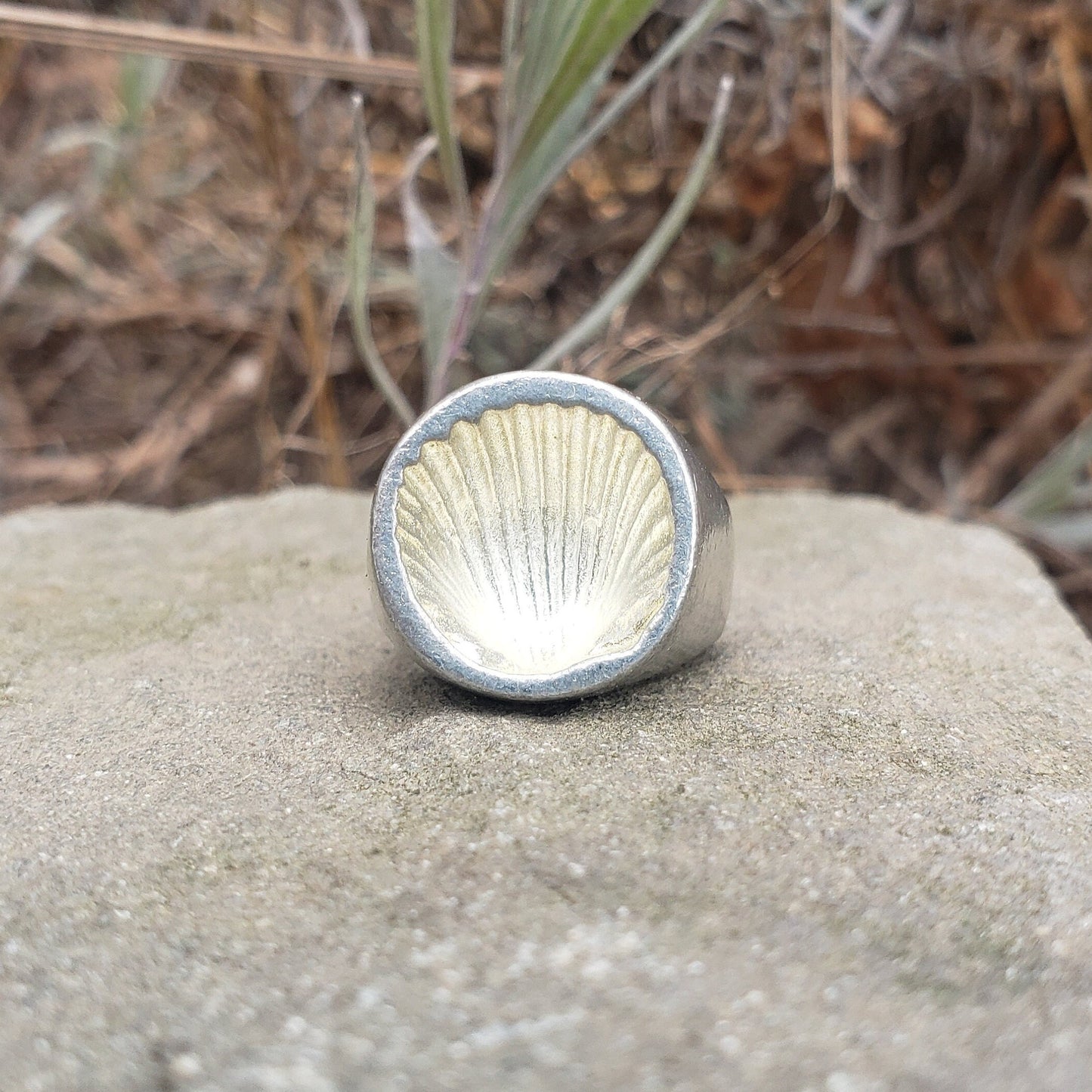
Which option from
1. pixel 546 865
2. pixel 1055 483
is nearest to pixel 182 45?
pixel 546 865

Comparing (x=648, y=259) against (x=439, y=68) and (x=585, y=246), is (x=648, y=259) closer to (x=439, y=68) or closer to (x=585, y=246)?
(x=439, y=68)

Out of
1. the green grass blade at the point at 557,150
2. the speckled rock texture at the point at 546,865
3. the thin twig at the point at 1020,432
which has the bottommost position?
the thin twig at the point at 1020,432

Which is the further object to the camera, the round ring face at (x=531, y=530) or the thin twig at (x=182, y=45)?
the thin twig at (x=182, y=45)

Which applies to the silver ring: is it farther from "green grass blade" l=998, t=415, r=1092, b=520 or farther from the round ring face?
"green grass blade" l=998, t=415, r=1092, b=520

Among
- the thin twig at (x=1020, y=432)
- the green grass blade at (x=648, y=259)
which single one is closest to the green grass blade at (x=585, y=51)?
the green grass blade at (x=648, y=259)

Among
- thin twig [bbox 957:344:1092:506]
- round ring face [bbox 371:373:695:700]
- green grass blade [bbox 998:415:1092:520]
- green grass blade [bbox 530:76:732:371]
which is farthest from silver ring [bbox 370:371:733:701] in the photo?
thin twig [bbox 957:344:1092:506]

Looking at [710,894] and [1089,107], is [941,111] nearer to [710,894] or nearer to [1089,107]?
[1089,107]

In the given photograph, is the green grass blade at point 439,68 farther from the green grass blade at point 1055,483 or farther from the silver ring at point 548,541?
the green grass blade at point 1055,483
